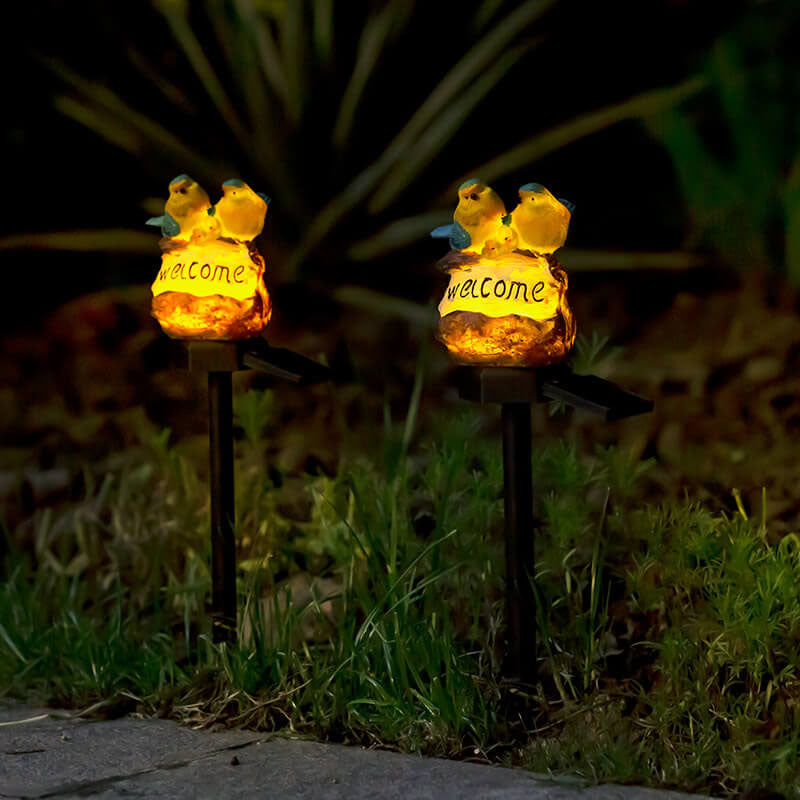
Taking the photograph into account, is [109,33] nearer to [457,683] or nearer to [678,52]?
[678,52]

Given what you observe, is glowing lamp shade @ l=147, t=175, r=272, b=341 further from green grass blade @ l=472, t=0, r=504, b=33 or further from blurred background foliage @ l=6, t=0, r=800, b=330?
green grass blade @ l=472, t=0, r=504, b=33

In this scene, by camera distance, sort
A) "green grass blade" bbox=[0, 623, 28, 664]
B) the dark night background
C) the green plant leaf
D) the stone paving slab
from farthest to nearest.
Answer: the green plant leaf
the dark night background
"green grass blade" bbox=[0, 623, 28, 664]
the stone paving slab

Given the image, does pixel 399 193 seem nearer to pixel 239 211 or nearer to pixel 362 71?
pixel 362 71

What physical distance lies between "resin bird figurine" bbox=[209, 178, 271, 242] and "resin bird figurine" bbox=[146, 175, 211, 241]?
1.2 inches

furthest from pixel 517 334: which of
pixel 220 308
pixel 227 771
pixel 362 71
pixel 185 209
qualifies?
pixel 362 71

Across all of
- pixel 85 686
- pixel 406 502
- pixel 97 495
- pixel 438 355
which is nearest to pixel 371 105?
pixel 438 355

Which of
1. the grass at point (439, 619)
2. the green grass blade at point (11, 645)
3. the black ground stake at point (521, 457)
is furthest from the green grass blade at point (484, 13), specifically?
the green grass blade at point (11, 645)

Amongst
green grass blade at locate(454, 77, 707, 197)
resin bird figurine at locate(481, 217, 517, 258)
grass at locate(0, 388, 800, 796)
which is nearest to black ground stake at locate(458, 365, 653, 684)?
grass at locate(0, 388, 800, 796)

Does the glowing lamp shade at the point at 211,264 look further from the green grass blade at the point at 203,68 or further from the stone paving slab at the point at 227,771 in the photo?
the green grass blade at the point at 203,68

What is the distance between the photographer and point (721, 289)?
523 centimetres

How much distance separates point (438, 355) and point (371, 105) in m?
1.17

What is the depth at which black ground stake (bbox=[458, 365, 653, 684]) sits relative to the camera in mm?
2795

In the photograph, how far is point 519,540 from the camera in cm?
282

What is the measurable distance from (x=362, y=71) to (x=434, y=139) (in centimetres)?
40
